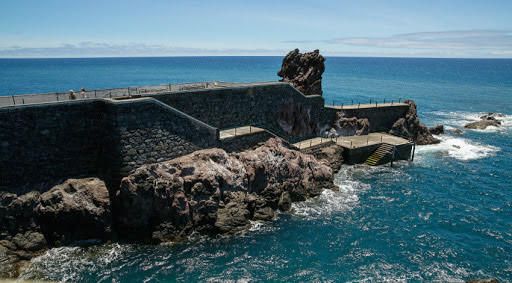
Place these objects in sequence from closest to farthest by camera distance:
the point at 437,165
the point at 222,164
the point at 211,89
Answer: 1. the point at 222,164
2. the point at 211,89
3. the point at 437,165

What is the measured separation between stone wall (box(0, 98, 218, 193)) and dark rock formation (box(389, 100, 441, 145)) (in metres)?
35.2

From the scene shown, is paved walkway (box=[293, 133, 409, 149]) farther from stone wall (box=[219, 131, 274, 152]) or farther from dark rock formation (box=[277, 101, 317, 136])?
stone wall (box=[219, 131, 274, 152])

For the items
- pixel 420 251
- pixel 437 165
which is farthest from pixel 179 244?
pixel 437 165

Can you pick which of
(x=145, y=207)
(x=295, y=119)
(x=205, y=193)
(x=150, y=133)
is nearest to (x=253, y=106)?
(x=295, y=119)

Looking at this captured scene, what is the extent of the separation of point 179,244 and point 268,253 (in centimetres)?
631

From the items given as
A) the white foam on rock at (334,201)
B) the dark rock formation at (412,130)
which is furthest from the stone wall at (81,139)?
the dark rock formation at (412,130)

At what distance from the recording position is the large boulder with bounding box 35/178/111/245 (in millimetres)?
26344

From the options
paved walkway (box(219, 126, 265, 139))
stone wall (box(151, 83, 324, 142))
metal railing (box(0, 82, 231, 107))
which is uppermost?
metal railing (box(0, 82, 231, 107))

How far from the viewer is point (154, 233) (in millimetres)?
27547

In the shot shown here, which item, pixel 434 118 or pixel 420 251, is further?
pixel 434 118

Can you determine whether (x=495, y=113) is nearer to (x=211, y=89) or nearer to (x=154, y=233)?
(x=211, y=89)

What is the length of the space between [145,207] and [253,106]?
1555 centimetres

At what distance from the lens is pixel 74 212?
2653 cm

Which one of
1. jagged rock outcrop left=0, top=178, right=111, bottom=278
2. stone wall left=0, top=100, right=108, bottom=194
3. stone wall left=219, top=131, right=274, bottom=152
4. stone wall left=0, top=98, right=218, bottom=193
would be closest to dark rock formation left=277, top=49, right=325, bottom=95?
stone wall left=219, top=131, right=274, bottom=152
